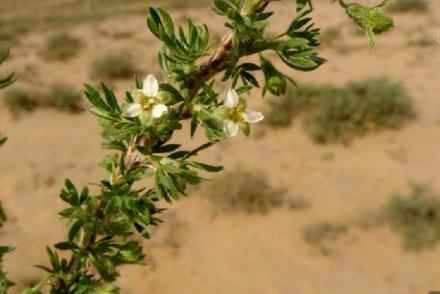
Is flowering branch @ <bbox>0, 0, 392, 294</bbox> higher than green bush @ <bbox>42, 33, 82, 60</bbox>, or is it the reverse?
flowering branch @ <bbox>0, 0, 392, 294</bbox>

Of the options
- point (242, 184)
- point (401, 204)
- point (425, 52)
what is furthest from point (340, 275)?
point (425, 52)

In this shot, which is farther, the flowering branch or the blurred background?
the blurred background

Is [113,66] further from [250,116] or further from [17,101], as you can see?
[250,116]

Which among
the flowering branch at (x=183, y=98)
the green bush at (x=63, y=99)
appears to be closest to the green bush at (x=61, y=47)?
the green bush at (x=63, y=99)

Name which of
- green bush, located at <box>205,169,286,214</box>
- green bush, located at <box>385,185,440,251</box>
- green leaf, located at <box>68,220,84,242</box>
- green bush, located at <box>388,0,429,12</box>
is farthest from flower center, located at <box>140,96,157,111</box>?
green bush, located at <box>388,0,429,12</box>

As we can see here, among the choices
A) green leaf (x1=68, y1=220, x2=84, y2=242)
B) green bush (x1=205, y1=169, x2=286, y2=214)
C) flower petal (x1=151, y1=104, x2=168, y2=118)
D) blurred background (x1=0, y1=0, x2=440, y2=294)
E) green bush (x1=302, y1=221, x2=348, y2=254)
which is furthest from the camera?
green bush (x1=205, y1=169, x2=286, y2=214)

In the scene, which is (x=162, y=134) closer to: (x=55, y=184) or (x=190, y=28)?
(x=190, y=28)

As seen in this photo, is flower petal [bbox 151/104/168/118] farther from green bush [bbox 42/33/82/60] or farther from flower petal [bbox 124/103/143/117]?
green bush [bbox 42/33/82/60]

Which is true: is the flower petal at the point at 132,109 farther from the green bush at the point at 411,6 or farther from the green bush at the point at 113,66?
the green bush at the point at 411,6

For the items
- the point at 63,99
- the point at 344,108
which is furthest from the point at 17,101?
the point at 344,108
